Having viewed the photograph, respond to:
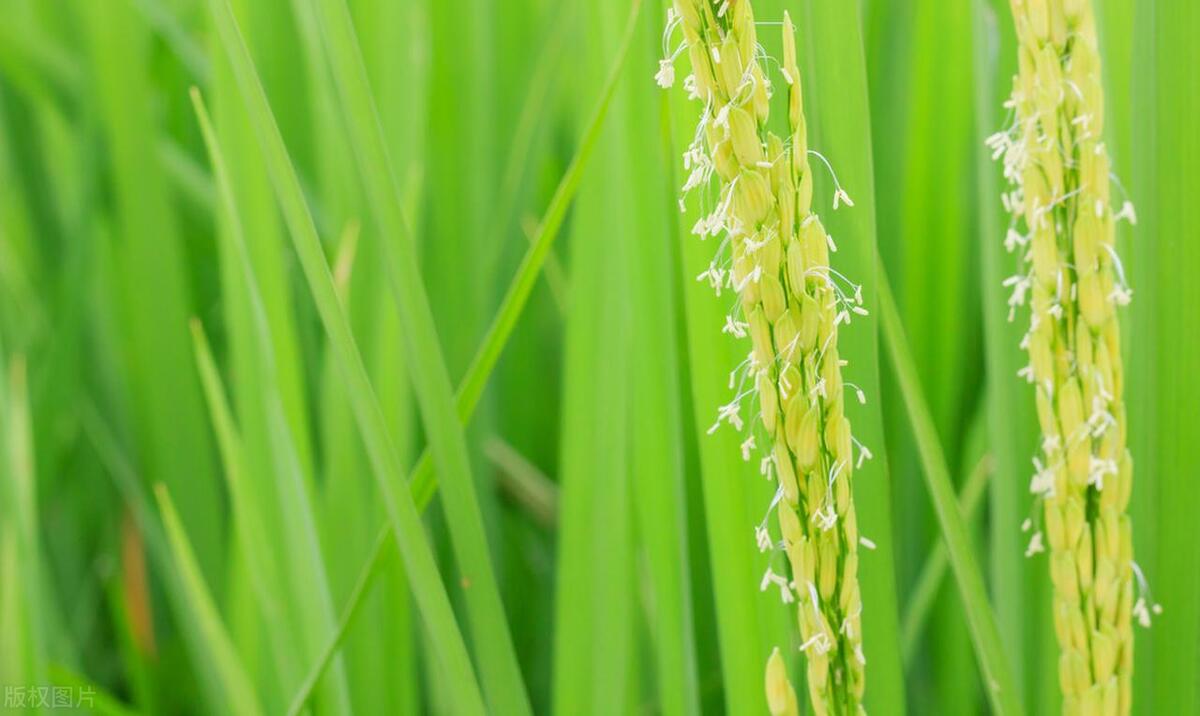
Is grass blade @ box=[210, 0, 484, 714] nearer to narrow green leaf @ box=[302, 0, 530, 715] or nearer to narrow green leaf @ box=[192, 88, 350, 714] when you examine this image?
narrow green leaf @ box=[302, 0, 530, 715]

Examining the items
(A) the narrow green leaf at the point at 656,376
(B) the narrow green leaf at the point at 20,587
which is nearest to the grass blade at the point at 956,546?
(A) the narrow green leaf at the point at 656,376

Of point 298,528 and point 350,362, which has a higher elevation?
point 350,362

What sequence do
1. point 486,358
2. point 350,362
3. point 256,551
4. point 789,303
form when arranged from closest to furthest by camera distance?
point 789,303, point 350,362, point 486,358, point 256,551

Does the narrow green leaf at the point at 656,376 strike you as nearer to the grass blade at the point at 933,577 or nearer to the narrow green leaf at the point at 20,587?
the grass blade at the point at 933,577

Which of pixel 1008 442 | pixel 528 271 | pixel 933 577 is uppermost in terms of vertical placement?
pixel 528 271

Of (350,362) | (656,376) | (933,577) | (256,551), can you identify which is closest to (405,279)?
(350,362)

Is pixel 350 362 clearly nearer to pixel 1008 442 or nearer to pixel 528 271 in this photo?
pixel 528 271

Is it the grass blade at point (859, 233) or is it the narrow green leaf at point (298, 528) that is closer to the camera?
the grass blade at point (859, 233)

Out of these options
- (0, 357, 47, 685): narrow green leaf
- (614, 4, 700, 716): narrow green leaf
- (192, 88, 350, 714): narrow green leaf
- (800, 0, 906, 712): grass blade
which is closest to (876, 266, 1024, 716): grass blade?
(800, 0, 906, 712): grass blade
